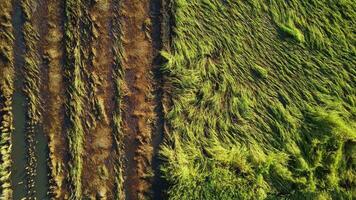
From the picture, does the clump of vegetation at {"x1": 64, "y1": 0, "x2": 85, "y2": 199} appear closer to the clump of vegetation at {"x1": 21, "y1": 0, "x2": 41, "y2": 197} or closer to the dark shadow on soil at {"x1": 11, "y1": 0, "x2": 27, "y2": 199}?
the clump of vegetation at {"x1": 21, "y1": 0, "x2": 41, "y2": 197}

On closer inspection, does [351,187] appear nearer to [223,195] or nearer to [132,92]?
[223,195]

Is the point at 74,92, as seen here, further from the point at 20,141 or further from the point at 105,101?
the point at 20,141

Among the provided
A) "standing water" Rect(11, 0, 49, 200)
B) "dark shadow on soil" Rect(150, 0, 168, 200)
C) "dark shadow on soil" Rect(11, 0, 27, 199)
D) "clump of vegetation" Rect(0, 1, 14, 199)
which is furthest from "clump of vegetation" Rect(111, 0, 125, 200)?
"clump of vegetation" Rect(0, 1, 14, 199)

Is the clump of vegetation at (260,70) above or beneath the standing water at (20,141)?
above

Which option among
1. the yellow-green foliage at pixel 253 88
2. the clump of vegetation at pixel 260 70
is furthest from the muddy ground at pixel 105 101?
the clump of vegetation at pixel 260 70

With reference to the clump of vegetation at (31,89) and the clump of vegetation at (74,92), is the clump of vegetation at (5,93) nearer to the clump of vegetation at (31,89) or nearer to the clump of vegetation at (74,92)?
the clump of vegetation at (31,89)

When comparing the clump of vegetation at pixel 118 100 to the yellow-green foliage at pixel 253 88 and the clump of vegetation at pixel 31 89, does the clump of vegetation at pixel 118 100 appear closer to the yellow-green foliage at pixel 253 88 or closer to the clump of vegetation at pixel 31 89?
the yellow-green foliage at pixel 253 88
